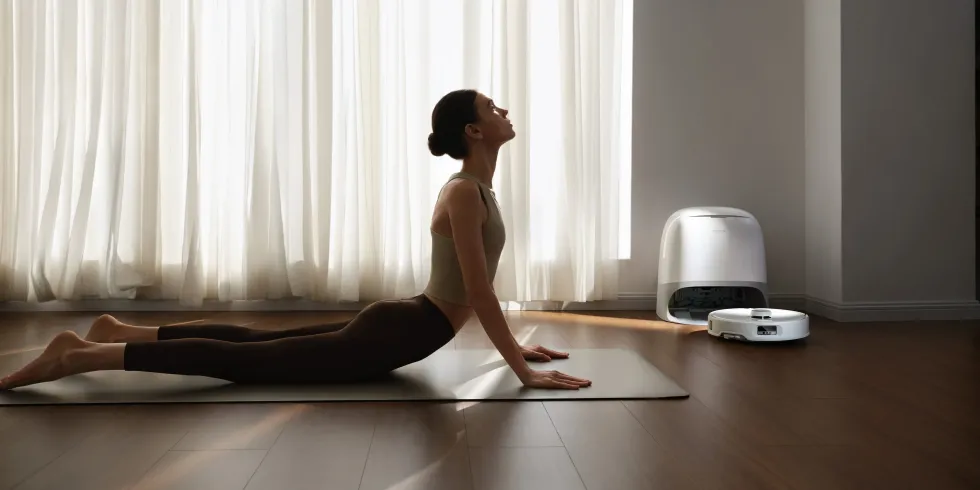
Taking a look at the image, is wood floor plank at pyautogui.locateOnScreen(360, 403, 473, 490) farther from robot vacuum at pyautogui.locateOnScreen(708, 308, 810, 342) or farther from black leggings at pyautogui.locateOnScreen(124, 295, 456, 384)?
robot vacuum at pyautogui.locateOnScreen(708, 308, 810, 342)

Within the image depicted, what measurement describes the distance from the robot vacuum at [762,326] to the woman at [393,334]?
3.58ft

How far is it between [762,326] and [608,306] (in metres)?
1.19

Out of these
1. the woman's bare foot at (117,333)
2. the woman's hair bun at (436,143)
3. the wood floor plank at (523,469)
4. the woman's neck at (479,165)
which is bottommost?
the wood floor plank at (523,469)

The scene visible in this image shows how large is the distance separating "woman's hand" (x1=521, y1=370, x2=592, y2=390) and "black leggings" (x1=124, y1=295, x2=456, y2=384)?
246 mm

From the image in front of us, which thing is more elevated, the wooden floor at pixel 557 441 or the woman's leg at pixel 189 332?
the woman's leg at pixel 189 332

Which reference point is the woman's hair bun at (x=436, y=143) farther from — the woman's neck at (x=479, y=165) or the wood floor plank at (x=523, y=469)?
the wood floor plank at (x=523, y=469)

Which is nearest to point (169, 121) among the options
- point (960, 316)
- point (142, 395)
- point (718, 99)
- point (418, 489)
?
point (142, 395)

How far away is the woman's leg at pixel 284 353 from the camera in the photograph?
2109mm

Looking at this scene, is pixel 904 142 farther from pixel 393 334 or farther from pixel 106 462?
pixel 106 462

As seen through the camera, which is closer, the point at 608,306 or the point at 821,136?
the point at 821,136

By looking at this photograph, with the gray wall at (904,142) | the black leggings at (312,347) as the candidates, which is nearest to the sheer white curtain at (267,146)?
the gray wall at (904,142)

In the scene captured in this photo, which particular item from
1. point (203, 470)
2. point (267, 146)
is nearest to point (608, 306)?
point (267, 146)

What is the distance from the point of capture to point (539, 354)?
271 centimetres

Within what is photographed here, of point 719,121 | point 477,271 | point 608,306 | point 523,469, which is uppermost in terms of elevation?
point 719,121
